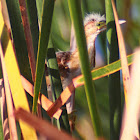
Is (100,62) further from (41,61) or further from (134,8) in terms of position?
(41,61)

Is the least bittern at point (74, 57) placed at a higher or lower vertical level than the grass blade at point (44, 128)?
lower

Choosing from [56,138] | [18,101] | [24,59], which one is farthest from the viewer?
[24,59]

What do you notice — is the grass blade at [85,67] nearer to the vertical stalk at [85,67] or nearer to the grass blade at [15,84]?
the vertical stalk at [85,67]

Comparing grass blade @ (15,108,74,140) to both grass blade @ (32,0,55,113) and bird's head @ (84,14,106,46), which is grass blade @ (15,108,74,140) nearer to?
grass blade @ (32,0,55,113)

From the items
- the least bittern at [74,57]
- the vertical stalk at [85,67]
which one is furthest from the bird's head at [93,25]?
the vertical stalk at [85,67]

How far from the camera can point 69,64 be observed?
4.44 feet

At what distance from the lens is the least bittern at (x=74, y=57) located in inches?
50.2

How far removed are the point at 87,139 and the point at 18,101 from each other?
2.26 feet

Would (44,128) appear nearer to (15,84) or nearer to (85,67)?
(85,67)

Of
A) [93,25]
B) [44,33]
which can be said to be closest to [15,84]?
[44,33]

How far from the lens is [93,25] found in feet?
5.28

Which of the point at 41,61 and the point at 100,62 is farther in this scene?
the point at 100,62

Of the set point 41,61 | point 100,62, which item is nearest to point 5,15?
point 41,61

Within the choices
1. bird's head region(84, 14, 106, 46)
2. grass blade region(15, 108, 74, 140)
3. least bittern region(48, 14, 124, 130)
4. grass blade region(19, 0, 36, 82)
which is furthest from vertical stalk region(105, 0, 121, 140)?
bird's head region(84, 14, 106, 46)
